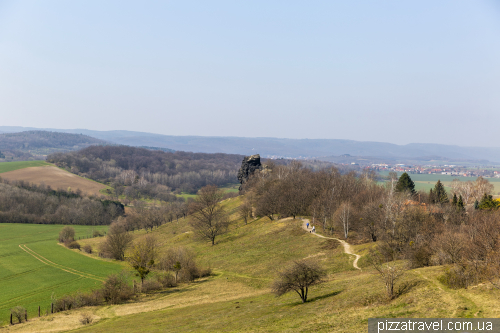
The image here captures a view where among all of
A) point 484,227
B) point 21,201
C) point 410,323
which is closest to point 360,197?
point 484,227

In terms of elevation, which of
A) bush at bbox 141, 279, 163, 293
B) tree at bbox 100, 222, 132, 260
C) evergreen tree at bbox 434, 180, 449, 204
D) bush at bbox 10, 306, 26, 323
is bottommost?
tree at bbox 100, 222, 132, 260

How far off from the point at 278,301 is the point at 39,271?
199 ft

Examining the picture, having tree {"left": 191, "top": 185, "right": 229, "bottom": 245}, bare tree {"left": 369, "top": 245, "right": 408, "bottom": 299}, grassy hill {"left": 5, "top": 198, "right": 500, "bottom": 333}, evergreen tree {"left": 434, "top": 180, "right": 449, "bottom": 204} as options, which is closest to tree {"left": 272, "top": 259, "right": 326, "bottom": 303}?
grassy hill {"left": 5, "top": 198, "right": 500, "bottom": 333}

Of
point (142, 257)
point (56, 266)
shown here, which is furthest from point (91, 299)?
point (56, 266)

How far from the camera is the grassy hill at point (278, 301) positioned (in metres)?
23.6

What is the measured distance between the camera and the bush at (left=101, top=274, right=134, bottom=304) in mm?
49969

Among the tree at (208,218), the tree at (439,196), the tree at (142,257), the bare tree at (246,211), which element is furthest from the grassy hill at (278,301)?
the tree at (439,196)

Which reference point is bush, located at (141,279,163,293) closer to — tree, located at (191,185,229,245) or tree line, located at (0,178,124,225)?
tree, located at (191,185,229,245)

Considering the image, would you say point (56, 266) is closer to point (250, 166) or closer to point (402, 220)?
point (402, 220)

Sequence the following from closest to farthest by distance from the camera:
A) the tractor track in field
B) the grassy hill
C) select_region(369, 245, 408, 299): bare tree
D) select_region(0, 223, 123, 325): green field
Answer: the grassy hill
select_region(369, 245, 408, 299): bare tree
select_region(0, 223, 123, 325): green field
the tractor track in field

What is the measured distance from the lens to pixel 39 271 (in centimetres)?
7056

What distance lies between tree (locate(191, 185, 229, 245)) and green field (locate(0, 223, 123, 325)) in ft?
74.3

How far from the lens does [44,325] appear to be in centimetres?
3984

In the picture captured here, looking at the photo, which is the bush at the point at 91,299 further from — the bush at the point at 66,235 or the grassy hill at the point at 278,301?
the bush at the point at 66,235
